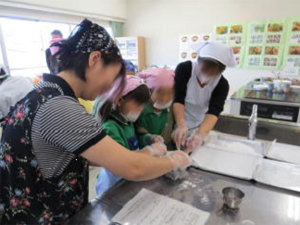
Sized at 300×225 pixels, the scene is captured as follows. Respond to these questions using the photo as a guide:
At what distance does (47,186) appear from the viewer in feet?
1.89

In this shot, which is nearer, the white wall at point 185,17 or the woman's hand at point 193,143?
the woman's hand at point 193,143

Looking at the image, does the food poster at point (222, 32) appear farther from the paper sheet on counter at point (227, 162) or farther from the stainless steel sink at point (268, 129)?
the paper sheet on counter at point (227, 162)

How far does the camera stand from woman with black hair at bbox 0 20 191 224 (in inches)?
19.4

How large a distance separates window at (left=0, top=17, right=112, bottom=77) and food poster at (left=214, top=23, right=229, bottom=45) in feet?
6.03

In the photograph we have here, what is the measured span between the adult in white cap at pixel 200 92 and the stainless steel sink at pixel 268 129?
0.16 meters

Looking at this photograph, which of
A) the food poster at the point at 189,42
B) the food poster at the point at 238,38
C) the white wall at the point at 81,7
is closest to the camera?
the white wall at the point at 81,7

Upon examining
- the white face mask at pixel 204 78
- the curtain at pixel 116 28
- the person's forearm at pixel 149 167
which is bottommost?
the person's forearm at pixel 149 167

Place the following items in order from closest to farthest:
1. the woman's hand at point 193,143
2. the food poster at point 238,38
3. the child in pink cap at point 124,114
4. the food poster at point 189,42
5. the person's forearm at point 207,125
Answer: the child in pink cap at point 124,114
the woman's hand at point 193,143
the person's forearm at point 207,125
the food poster at point 238,38
the food poster at point 189,42

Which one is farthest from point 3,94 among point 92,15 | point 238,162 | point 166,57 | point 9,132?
point 166,57

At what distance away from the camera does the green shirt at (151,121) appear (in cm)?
107

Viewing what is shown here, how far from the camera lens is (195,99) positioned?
1.31 metres

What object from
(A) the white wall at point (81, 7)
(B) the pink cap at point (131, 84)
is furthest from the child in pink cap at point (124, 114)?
(A) the white wall at point (81, 7)

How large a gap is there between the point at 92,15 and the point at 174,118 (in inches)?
123

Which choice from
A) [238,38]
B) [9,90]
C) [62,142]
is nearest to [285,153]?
[62,142]
